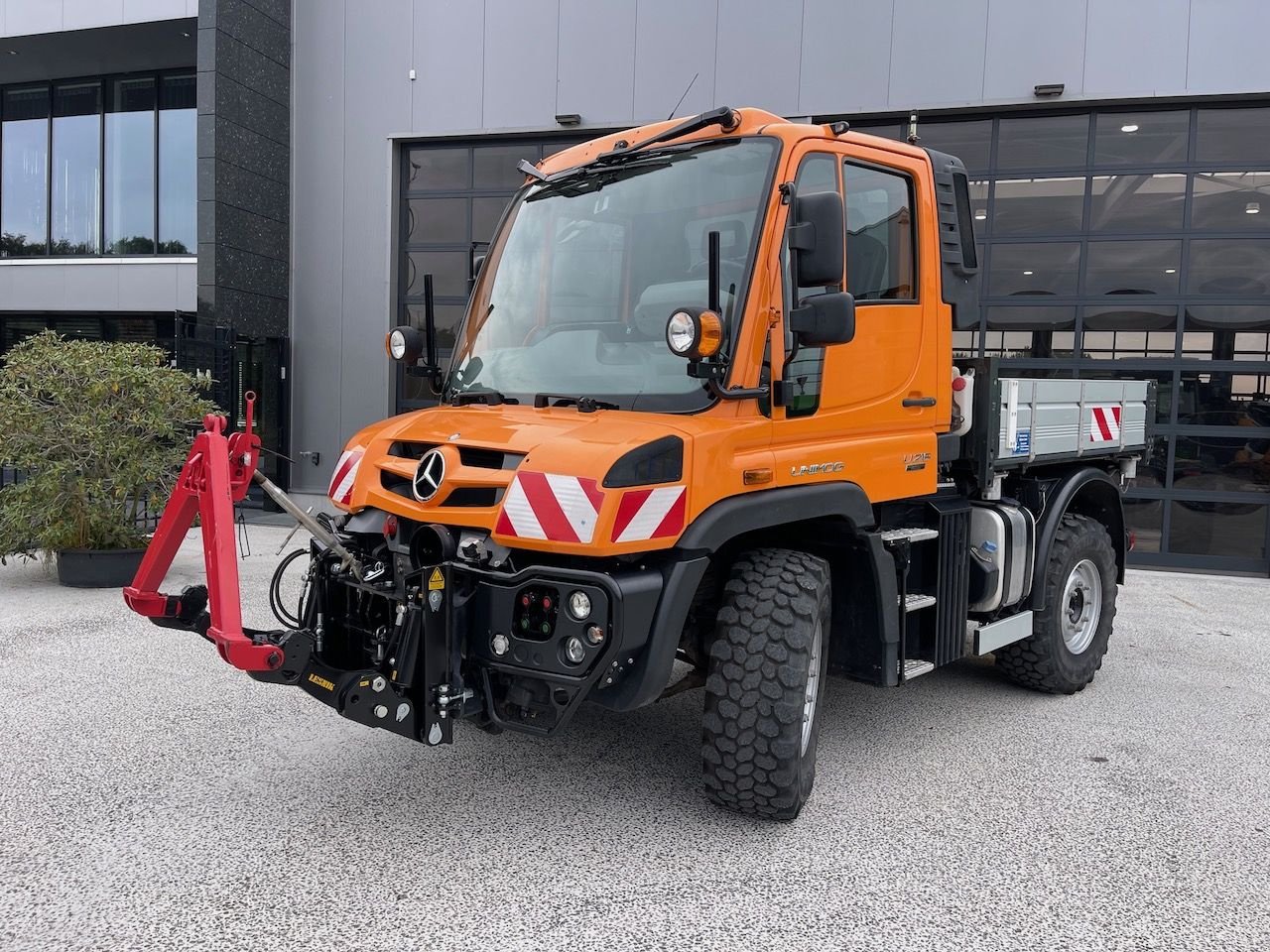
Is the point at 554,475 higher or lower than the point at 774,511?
higher

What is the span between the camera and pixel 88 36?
1287 cm

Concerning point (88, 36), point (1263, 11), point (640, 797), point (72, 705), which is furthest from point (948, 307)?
point (88, 36)

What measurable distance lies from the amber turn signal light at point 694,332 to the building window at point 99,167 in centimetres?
1297

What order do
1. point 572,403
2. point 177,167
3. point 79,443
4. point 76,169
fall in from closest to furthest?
point 572,403, point 79,443, point 177,167, point 76,169

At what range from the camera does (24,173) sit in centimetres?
1554

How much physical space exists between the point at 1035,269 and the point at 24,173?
593 inches

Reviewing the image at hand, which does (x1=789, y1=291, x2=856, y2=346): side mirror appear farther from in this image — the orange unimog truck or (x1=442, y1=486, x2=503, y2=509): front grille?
(x1=442, y1=486, x2=503, y2=509): front grille

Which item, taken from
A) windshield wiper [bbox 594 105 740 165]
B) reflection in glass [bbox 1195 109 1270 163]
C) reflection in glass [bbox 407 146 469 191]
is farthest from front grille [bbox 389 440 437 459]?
reflection in glass [bbox 1195 109 1270 163]

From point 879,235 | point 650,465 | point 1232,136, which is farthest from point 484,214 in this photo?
point 650,465

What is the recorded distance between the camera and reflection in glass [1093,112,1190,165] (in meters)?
9.94

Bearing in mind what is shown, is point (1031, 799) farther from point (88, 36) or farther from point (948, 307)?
point (88, 36)

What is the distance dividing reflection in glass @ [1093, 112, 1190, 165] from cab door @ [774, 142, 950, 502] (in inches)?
278

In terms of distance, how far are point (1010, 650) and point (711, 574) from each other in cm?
250

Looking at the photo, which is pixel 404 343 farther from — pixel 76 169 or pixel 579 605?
pixel 76 169
